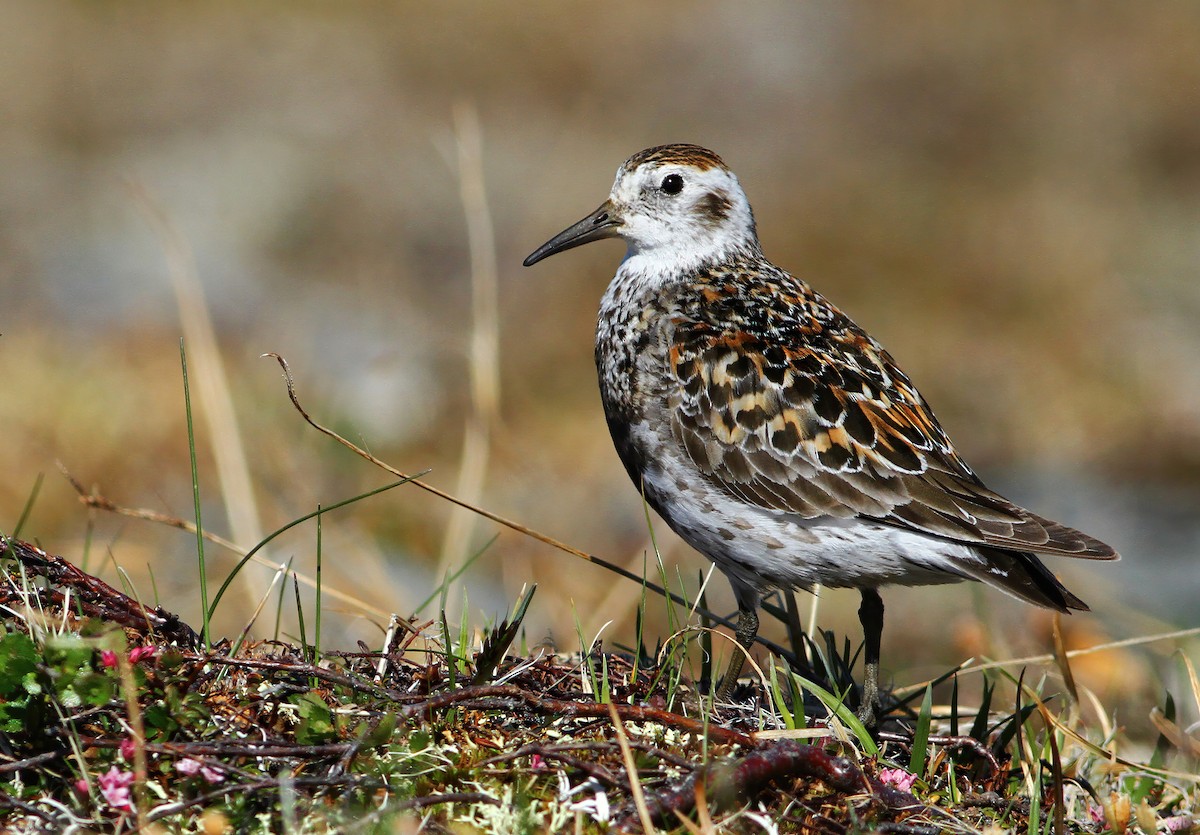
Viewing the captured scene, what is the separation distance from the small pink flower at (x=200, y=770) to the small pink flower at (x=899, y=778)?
5.53 feet

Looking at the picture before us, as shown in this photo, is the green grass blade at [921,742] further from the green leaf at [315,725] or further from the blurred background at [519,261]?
the green leaf at [315,725]

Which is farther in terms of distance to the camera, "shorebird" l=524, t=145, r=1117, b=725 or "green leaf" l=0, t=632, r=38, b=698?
"shorebird" l=524, t=145, r=1117, b=725

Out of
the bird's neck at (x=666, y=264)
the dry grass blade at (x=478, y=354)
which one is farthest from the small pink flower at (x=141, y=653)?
the bird's neck at (x=666, y=264)

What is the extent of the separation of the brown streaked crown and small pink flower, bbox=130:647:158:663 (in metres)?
3.15

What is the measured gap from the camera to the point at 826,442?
14.8ft

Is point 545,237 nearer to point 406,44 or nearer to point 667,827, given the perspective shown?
point 406,44

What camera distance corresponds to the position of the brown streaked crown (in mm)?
5664

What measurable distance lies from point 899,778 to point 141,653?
1982 mm

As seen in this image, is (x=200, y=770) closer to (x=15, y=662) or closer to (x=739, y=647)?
Result: (x=15, y=662)

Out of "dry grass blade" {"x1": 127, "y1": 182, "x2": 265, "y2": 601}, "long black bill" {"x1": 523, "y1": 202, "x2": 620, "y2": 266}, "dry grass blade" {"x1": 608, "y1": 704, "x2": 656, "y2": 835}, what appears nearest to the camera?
"dry grass blade" {"x1": 608, "y1": 704, "x2": 656, "y2": 835}

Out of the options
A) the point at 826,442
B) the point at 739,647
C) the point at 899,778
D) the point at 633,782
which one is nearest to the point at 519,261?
the point at 826,442

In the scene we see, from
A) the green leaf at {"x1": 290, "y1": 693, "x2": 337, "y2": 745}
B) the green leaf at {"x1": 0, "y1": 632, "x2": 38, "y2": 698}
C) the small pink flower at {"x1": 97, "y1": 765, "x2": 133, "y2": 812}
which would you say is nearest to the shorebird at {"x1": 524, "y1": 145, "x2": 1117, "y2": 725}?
the green leaf at {"x1": 290, "y1": 693, "x2": 337, "y2": 745}

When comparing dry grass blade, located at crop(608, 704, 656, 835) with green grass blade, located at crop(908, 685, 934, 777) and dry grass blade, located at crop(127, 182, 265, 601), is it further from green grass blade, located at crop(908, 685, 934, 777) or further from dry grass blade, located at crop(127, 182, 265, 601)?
dry grass blade, located at crop(127, 182, 265, 601)

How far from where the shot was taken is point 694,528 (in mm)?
4590
